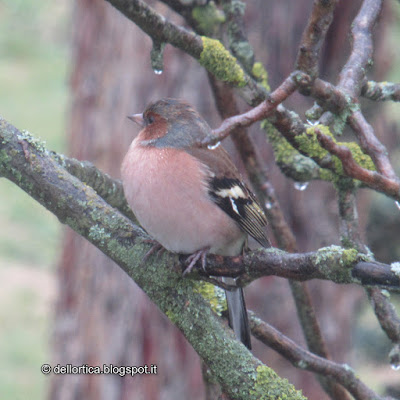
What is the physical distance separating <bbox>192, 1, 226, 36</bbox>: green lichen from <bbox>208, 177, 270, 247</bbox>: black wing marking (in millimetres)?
796

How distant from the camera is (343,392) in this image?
10.8ft

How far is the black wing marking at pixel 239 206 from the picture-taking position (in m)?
3.09

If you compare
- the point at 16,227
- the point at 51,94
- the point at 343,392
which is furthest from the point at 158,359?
the point at 51,94

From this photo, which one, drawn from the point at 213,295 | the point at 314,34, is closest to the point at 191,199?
the point at 213,295

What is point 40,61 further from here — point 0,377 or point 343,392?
point 343,392

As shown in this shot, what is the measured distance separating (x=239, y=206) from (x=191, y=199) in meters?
0.25

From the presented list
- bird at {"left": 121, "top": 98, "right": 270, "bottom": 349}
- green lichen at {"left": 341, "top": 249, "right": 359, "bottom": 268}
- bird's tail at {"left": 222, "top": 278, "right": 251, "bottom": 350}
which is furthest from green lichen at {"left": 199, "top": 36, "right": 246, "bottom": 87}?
green lichen at {"left": 341, "top": 249, "right": 359, "bottom": 268}

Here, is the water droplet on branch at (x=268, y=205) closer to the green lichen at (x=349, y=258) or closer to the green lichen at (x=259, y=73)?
the green lichen at (x=259, y=73)

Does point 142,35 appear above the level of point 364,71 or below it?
above

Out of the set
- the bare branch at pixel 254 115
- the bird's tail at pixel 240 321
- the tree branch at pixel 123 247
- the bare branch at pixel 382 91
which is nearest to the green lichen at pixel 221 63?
the bare branch at pixel 382 91

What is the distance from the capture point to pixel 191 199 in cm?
303

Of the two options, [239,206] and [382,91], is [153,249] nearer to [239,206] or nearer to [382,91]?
[239,206]

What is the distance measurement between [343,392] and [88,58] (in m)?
3.77

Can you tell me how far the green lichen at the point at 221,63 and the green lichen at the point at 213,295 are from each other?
881 millimetres
